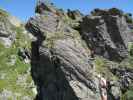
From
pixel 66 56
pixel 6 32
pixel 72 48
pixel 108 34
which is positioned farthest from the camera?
pixel 6 32

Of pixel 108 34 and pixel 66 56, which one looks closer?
pixel 66 56

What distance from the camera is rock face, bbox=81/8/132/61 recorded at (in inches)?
2181

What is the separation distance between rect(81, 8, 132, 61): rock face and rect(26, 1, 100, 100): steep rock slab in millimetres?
2002

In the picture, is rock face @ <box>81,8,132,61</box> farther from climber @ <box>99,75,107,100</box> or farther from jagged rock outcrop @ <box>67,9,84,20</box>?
jagged rock outcrop @ <box>67,9,84,20</box>

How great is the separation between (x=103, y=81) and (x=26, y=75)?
1186 cm

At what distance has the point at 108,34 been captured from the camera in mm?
56281

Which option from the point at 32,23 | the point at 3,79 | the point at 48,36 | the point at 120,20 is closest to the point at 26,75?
the point at 3,79

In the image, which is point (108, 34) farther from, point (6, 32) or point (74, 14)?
point (6, 32)

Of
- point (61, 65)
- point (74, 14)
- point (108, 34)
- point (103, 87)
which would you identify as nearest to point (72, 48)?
point (61, 65)

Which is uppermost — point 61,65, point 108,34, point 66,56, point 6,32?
point 6,32

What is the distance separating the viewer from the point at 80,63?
48250 mm

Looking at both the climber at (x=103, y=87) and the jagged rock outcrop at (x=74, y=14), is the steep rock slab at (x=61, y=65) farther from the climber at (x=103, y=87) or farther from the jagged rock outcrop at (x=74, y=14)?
the jagged rock outcrop at (x=74, y=14)

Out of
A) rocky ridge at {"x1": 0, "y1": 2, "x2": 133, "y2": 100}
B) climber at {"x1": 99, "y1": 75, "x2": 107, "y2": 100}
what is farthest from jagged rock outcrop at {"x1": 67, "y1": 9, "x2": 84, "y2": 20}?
climber at {"x1": 99, "y1": 75, "x2": 107, "y2": 100}

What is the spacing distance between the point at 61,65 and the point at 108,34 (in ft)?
40.1
